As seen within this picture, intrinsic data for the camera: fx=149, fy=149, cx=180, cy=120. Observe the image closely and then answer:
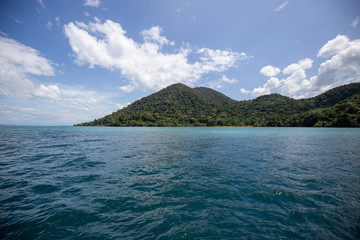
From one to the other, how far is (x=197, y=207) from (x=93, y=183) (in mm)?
7333

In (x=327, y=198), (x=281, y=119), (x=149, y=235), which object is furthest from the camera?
Result: (x=281, y=119)

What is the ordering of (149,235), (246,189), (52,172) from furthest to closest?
(52,172), (246,189), (149,235)

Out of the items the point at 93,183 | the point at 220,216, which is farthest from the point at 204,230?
the point at 93,183

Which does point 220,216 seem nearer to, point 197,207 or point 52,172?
point 197,207

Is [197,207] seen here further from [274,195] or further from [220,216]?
[274,195]

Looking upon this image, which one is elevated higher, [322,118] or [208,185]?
[322,118]

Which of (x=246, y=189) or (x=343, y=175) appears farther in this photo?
(x=343, y=175)

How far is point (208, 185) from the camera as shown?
973 centimetres

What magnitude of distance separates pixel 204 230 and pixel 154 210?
249cm

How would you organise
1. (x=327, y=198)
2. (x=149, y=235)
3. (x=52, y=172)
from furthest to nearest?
1. (x=52, y=172)
2. (x=327, y=198)
3. (x=149, y=235)

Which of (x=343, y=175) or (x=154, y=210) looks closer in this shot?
(x=154, y=210)

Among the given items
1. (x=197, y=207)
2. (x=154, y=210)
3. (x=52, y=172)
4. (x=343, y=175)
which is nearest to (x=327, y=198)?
(x=343, y=175)

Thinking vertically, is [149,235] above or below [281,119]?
below

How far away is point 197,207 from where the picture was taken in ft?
23.6
